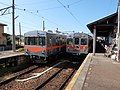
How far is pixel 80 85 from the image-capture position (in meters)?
7.71

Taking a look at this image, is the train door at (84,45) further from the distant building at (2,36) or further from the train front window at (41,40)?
the distant building at (2,36)

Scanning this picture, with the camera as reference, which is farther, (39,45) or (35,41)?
(35,41)

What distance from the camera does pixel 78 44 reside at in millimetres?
23531

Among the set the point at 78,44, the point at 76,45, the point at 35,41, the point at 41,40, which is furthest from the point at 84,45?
the point at 35,41

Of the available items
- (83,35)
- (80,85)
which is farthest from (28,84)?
(83,35)

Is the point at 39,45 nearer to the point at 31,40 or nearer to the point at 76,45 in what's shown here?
the point at 31,40

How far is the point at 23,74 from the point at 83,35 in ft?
34.2

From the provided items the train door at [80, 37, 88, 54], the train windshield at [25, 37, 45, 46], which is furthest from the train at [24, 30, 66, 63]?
the train door at [80, 37, 88, 54]

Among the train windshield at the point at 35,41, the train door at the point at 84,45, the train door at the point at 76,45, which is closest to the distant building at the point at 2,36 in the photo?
the train door at the point at 76,45

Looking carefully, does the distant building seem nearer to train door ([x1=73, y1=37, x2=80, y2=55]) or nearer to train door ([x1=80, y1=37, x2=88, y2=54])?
train door ([x1=73, y1=37, x2=80, y2=55])

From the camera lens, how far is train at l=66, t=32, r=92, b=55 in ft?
76.3

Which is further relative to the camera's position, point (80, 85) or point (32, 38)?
point (32, 38)

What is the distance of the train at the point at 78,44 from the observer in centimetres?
2327

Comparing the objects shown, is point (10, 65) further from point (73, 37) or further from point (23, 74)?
point (73, 37)
